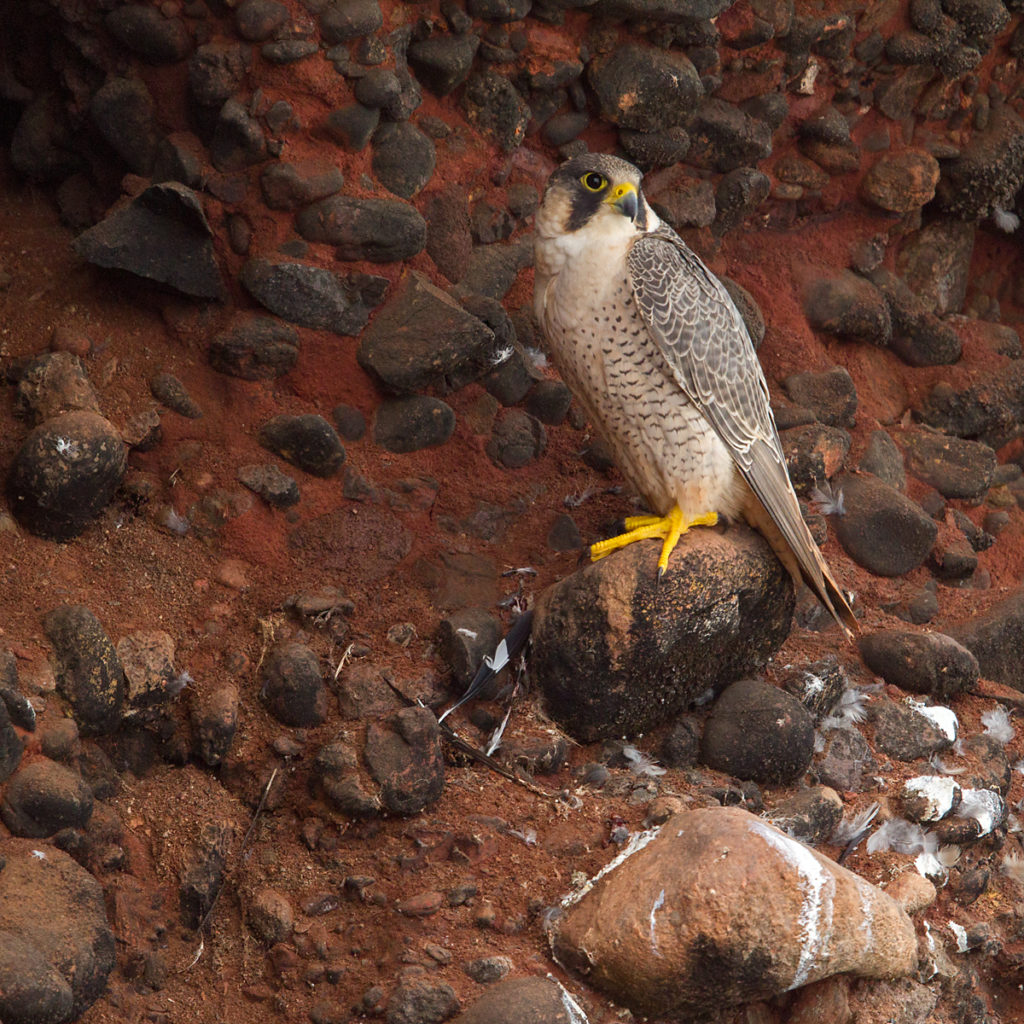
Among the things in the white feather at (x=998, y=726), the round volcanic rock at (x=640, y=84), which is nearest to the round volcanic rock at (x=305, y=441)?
the round volcanic rock at (x=640, y=84)

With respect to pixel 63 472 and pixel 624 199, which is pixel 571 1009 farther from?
pixel 624 199

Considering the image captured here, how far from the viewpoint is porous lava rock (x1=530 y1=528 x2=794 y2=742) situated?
12.0 ft

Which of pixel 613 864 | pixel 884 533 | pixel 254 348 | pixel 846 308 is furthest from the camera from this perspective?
pixel 846 308

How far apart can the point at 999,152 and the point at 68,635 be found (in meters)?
4.71

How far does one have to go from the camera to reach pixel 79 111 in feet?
14.4

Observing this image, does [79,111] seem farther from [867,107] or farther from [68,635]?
[867,107]

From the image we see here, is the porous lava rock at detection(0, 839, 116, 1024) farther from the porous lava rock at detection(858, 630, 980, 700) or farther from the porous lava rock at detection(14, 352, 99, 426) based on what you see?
the porous lava rock at detection(858, 630, 980, 700)

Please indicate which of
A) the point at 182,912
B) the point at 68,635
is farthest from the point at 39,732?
the point at 182,912

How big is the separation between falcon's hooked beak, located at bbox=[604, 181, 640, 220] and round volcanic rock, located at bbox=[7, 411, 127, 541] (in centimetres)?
161

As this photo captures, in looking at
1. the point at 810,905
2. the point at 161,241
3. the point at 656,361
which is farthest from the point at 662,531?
the point at 161,241

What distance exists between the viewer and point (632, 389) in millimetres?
3814

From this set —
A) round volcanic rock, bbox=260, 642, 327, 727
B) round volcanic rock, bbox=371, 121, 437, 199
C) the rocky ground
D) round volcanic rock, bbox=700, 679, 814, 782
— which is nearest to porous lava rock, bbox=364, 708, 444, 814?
the rocky ground

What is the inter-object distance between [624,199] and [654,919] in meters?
2.05

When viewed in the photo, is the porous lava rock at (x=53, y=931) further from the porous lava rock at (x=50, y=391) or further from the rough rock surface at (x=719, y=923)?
the porous lava rock at (x=50, y=391)
